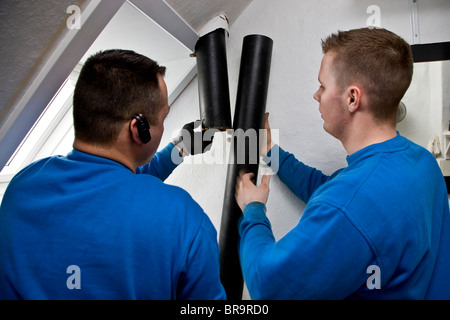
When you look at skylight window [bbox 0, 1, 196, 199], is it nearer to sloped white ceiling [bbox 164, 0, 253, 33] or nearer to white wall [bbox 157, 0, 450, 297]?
sloped white ceiling [bbox 164, 0, 253, 33]

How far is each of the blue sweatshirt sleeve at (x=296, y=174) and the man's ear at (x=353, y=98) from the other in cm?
35

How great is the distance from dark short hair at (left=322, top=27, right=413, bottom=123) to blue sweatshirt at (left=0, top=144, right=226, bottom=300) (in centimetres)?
59

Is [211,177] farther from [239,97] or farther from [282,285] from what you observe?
[282,285]

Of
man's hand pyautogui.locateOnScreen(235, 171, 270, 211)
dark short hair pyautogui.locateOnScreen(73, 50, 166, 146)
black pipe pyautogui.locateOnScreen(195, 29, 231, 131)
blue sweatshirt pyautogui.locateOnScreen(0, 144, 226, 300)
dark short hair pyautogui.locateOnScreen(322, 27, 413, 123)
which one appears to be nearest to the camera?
blue sweatshirt pyautogui.locateOnScreen(0, 144, 226, 300)

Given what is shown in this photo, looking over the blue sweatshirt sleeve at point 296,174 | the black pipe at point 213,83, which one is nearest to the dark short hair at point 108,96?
the black pipe at point 213,83

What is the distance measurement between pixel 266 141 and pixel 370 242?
0.64m

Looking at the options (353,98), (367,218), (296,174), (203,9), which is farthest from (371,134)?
(203,9)

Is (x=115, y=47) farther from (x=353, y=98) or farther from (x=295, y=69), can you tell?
(x=353, y=98)

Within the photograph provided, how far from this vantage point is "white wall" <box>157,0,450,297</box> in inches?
46.5

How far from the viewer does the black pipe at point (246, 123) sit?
106 centimetres

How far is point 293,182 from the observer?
1142 mm

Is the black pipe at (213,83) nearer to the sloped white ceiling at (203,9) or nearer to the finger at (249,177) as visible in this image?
the sloped white ceiling at (203,9)

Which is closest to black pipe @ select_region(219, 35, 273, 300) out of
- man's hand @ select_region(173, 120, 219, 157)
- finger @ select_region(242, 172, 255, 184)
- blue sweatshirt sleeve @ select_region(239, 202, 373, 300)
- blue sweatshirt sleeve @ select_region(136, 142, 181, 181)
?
finger @ select_region(242, 172, 255, 184)
